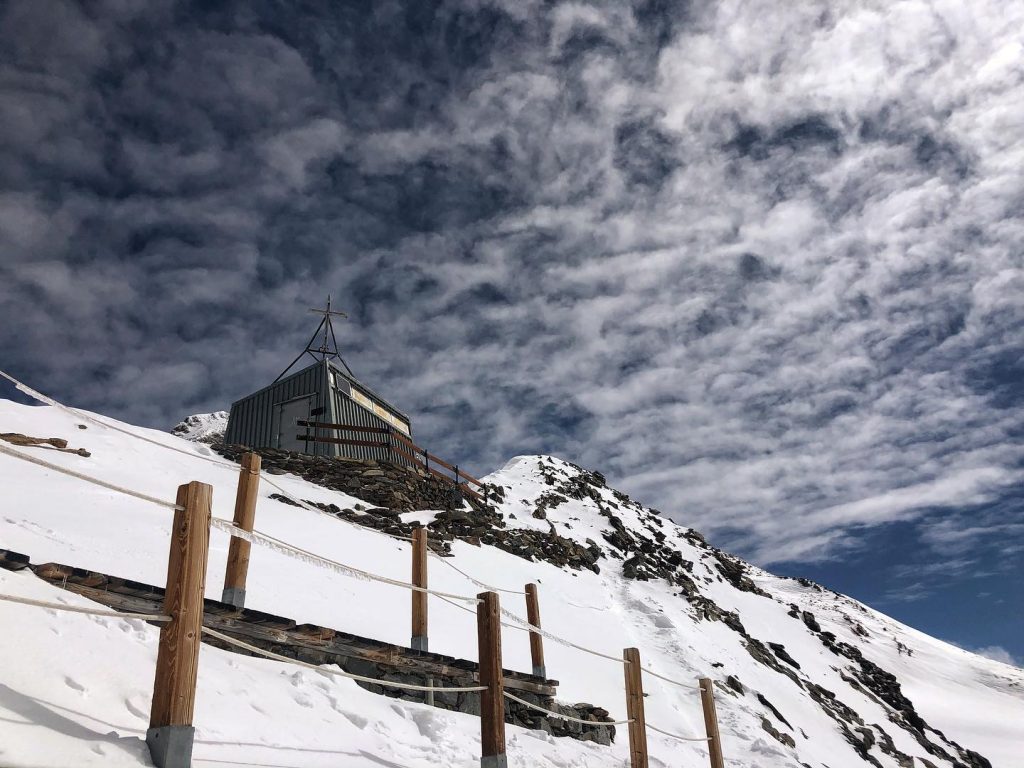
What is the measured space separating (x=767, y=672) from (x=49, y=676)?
21.2m

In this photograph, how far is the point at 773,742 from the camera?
14000mm

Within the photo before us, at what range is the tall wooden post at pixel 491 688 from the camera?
621 centimetres

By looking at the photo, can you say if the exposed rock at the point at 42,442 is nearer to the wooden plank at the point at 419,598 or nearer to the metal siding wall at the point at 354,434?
the wooden plank at the point at 419,598

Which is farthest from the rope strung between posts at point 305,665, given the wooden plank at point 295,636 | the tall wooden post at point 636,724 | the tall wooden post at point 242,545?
the tall wooden post at point 636,724

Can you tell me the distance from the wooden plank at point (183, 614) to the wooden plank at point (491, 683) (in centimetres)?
289

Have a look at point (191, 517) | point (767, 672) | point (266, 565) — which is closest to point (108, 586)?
point (191, 517)

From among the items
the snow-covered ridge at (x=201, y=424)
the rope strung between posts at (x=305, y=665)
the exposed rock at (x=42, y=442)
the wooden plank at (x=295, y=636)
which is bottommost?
the rope strung between posts at (x=305, y=665)

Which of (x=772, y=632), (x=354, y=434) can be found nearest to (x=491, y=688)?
(x=354, y=434)

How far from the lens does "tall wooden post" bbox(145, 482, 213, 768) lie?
398 centimetres

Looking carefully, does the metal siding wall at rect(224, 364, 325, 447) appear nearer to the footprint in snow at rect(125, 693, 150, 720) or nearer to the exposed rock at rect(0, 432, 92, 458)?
the exposed rock at rect(0, 432, 92, 458)

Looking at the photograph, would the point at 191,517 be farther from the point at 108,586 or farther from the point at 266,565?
the point at 266,565

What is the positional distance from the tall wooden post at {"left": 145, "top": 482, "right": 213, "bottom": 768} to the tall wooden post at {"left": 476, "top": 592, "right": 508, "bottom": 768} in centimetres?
288

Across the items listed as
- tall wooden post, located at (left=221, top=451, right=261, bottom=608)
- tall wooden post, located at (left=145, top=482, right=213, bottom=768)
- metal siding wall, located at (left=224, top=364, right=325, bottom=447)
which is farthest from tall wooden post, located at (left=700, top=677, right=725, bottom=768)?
metal siding wall, located at (left=224, top=364, right=325, bottom=447)

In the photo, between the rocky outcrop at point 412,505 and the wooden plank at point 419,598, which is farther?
the rocky outcrop at point 412,505
